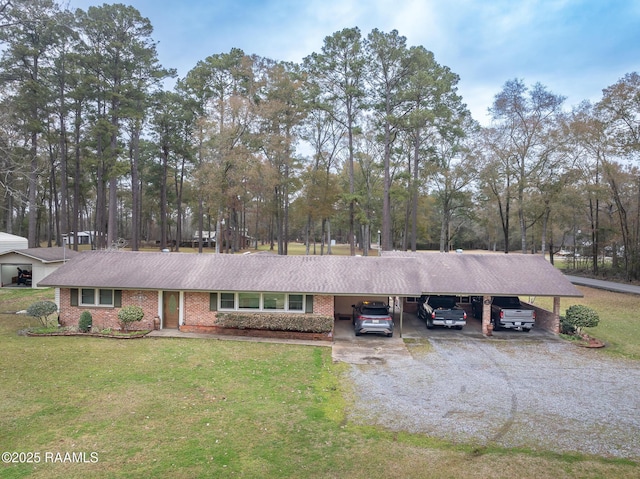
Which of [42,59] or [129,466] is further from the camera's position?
[42,59]

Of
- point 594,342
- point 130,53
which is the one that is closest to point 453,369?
point 594,342

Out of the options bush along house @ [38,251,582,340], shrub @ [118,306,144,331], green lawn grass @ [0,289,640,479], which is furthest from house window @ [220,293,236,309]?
green lawn grass @ [0,289,640,479]

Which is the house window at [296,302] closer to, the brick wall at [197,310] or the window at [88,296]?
the brick wall at [197,310]

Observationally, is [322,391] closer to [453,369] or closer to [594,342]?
[453,369]

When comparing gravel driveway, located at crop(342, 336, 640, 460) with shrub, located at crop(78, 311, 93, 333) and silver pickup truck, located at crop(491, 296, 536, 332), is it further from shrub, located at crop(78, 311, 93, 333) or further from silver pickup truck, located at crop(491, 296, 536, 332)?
shrub, located at crop(78, 311, 93, 333)

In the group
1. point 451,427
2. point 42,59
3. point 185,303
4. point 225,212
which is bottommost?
point 451,427

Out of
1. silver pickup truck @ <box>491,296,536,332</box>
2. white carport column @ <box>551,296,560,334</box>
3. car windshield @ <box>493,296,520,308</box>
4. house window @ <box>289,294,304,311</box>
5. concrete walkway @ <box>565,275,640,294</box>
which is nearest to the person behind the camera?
house window @ <box>289,294,304,311</box>
